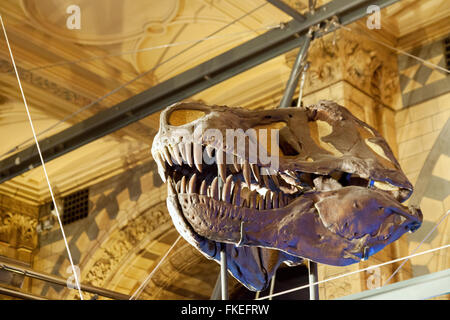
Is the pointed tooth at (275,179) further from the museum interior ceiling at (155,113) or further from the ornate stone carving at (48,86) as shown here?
the ornate stone carving at (48,86)

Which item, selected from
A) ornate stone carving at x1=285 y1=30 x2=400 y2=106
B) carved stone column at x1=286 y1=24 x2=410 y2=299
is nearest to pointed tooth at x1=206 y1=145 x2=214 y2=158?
carved stone column at x1=286 y1=24 x2=410 y2=299

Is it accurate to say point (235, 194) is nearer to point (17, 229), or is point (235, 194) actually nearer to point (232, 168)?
point (232, 168)

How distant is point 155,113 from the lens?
32.2 feet

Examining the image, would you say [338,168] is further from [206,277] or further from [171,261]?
[206,277]

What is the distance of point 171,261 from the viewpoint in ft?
35.0

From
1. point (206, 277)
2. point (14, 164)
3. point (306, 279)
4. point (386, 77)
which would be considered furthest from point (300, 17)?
point (206, 277)

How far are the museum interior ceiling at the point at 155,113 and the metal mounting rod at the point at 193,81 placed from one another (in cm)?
22

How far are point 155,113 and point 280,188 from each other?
7.63 m

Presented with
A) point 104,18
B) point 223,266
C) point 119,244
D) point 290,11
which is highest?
point 104,18

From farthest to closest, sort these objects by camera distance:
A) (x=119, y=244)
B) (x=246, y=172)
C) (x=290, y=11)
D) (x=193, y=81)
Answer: (x=119, y=244) < (x=193, y=81) < (x=290, y=11) < (x=246, y=172)

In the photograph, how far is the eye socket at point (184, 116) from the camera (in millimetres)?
2279

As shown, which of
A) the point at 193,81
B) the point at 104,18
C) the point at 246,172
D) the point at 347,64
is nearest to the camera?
the point at 246,172

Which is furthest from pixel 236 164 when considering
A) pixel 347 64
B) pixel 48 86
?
pixel 48 86

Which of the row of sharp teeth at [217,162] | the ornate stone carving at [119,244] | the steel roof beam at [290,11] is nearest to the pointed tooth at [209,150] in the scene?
the row of sharp teeth at [217,162]
